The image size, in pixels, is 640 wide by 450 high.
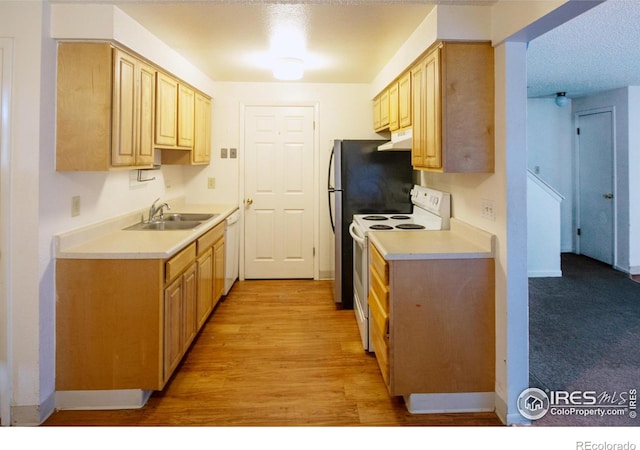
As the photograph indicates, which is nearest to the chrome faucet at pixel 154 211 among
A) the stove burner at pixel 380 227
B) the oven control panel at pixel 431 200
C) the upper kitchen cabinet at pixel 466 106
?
the stove burner at pixel 380 227

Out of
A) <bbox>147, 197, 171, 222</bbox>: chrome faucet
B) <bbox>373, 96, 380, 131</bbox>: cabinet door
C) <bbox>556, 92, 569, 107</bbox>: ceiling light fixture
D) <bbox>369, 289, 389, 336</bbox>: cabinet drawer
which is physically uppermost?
<bbox>556, 92, 569, 107</bbox>: ceiling light fixture

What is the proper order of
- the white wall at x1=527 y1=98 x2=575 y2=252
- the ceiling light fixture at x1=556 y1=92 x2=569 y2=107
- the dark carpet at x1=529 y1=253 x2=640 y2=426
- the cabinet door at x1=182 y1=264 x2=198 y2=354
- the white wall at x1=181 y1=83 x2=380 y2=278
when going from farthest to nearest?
the white wall at x1=527 y1=98 x2=575 y2=252
the ceiling light fixture at x1=556 y1=92 x2=569 y2=107
the white wall at x1=181 y1=83 x2=380 y2=278
the cabinet door at x1=182 y1=264 x2=198 y2=354
the dark carpet at x1=529 y1=253 x2=640 y2=426

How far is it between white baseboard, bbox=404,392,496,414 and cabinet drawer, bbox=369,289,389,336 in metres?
0.37

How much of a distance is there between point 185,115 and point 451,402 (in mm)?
3002

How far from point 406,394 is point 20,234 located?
2117 mm

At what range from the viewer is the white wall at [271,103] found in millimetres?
4656

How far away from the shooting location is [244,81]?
459 centimetres

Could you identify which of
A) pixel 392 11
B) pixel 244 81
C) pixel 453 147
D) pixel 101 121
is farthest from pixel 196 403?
pixel 244 81

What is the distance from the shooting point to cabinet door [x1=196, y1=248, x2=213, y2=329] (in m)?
2.96

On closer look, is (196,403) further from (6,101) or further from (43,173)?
(6,101)

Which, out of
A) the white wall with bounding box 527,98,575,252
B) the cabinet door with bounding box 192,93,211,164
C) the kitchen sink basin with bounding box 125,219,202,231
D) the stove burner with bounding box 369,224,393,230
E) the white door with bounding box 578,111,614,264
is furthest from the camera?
the white wall with bounding box 527,98,575,252

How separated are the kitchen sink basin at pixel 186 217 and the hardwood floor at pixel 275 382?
2.84ft

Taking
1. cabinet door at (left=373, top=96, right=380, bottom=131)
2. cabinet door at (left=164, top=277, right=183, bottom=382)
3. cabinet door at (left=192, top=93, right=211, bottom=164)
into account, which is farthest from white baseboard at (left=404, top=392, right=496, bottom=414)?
cabinet door at (left=192, top=93, right=211, bottom=164)

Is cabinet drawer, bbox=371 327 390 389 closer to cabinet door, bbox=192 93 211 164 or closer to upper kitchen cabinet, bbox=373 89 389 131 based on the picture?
upper kitchen cabinet, bbox=373 89 389 131
